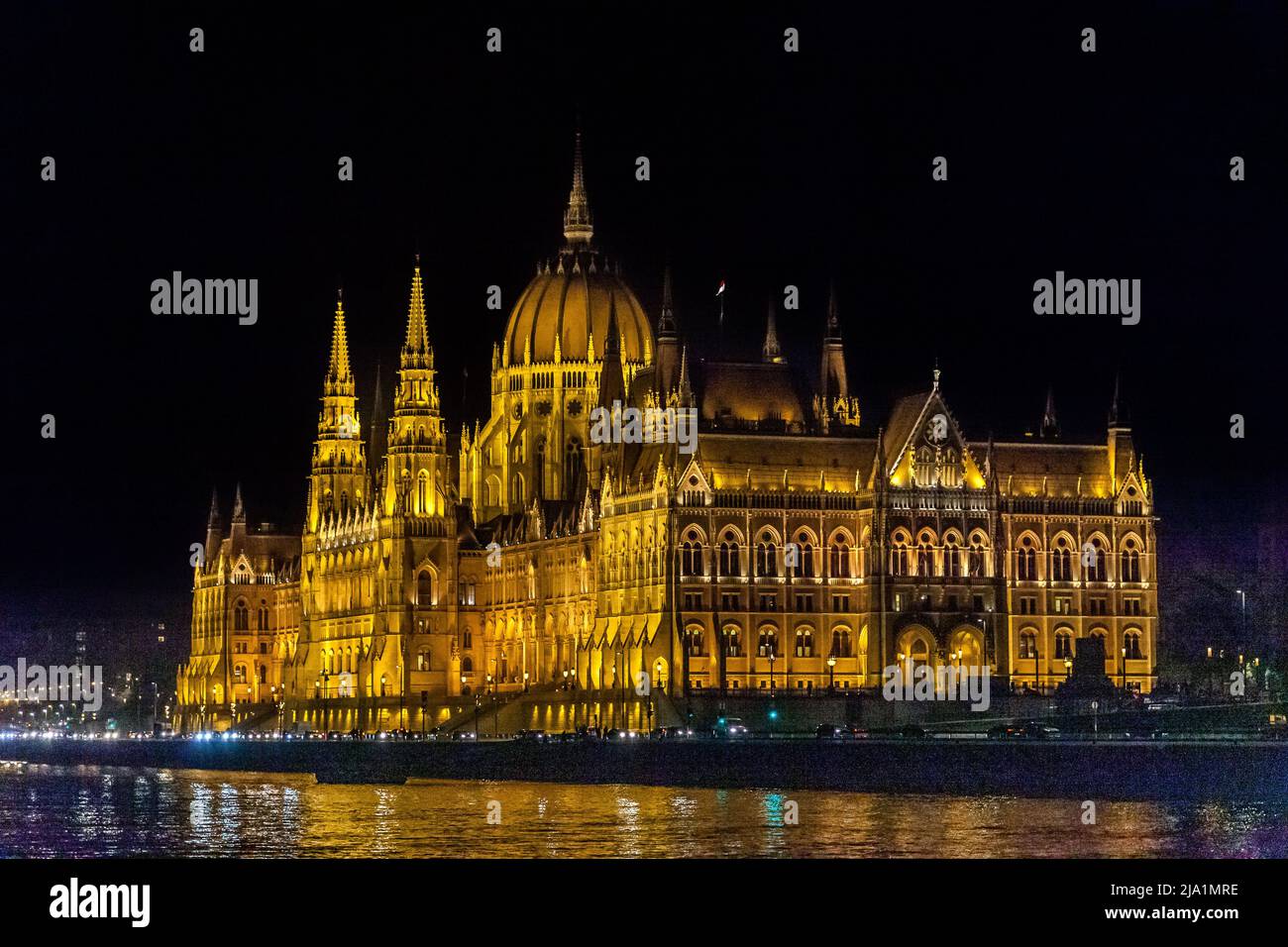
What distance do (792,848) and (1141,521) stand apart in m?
85.9

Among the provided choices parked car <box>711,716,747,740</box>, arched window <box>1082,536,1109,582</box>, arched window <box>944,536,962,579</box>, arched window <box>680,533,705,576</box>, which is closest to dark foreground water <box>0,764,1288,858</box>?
parked car <box>711,716,747,740</box>

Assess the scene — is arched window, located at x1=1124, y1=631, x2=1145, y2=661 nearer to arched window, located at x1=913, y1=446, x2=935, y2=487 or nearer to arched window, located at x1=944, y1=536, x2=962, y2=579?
arched window, located at x1=944, y1=536, x2=962, y2=579

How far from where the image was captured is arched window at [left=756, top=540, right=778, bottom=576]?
174 metres

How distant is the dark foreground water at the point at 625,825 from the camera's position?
98625mm

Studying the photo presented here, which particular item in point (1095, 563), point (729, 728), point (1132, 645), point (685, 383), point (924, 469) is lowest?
point (729, 728)

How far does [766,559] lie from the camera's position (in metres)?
174

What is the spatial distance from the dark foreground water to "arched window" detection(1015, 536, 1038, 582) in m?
44.5

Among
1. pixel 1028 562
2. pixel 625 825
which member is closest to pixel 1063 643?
pixel 1028 562

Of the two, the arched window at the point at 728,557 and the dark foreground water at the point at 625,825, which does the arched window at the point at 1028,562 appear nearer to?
the arched window at the point at 728,557

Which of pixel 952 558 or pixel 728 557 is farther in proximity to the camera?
pixel 952 558

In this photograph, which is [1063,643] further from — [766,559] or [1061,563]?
[766,559]

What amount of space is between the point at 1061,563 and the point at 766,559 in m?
18.0
